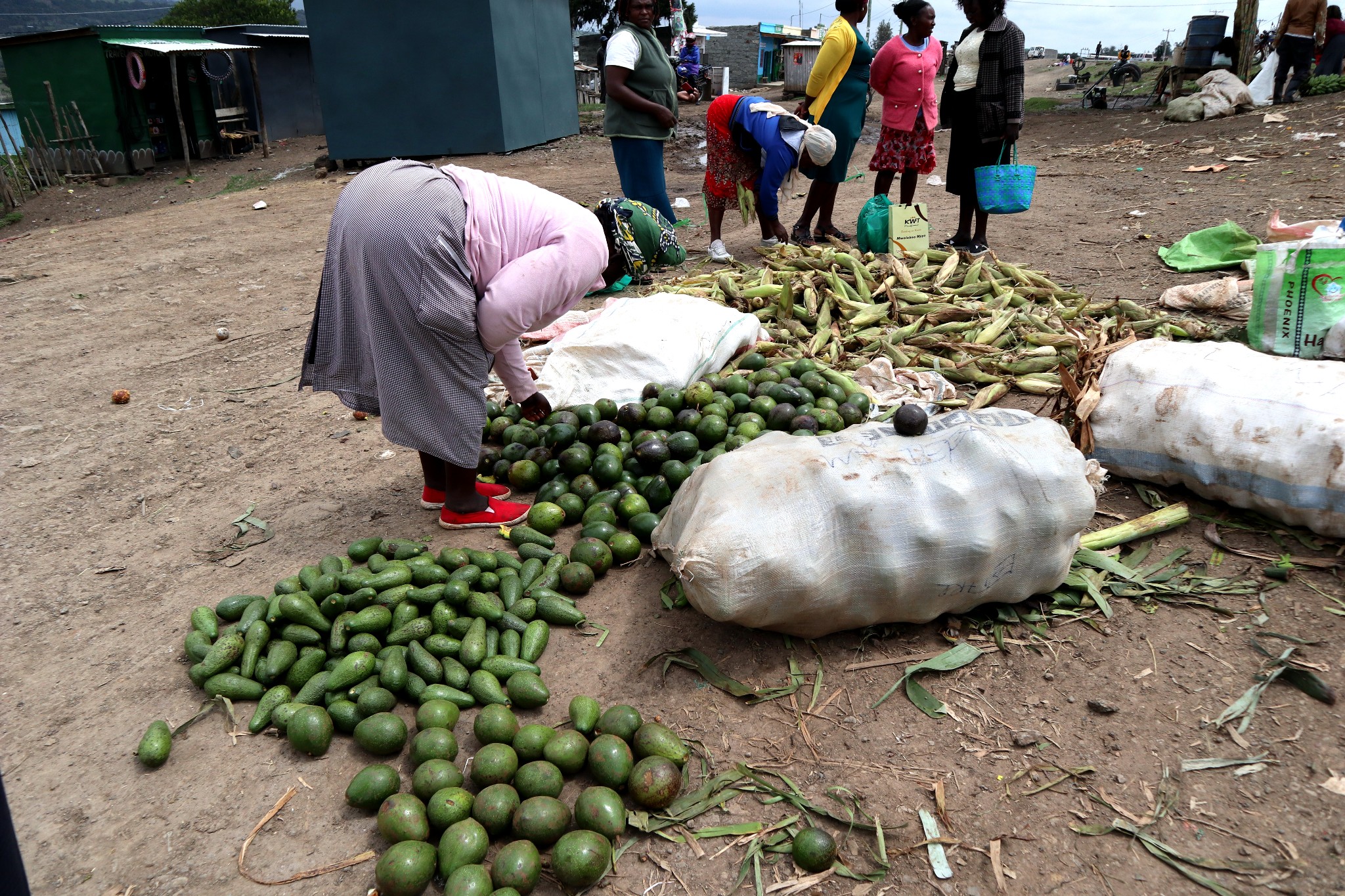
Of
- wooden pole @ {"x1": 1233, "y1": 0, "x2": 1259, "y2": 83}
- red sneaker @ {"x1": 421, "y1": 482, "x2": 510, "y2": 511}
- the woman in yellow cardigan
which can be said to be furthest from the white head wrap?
wooden pole @ {"x1": 1233, "y1": 0, "x2": 1259, "y2": 83}

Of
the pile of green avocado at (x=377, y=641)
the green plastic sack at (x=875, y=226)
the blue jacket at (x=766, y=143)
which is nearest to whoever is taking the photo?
the pile of green avocado at (x=377, y=641)

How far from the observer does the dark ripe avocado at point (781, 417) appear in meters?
3.87

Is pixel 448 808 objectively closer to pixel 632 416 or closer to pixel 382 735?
pixel 382 735

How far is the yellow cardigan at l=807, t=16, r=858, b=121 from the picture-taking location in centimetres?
690

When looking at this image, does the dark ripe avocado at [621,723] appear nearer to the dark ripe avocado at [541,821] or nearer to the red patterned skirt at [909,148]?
the dark ripe avocado at [541,821]

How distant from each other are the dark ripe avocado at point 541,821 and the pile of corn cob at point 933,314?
10.2ft

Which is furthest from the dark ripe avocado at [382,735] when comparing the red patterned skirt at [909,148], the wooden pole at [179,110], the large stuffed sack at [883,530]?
the wooden pole at [179,110]

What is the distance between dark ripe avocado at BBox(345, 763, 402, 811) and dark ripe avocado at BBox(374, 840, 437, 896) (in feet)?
0.72

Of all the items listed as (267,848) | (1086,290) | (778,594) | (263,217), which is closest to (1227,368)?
(778,594)

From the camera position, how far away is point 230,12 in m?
39.9

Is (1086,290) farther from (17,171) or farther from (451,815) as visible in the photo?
(17,171)

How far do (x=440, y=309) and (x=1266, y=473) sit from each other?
123 inches

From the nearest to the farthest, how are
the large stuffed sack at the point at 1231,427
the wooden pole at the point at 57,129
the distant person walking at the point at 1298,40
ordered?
the large stuffed sack at the point at 1231,427 < the distant person walking at the point at 1298,40 < the wooden pole at the point at 57,129

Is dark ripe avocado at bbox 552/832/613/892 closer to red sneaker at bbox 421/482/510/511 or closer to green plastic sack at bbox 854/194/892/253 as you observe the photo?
red sneaker at bbox 421/482/510/511
